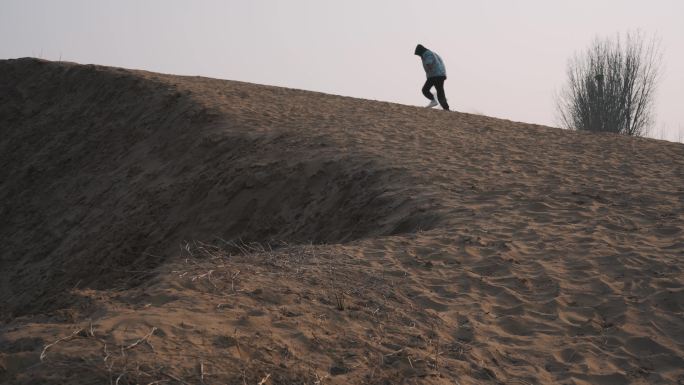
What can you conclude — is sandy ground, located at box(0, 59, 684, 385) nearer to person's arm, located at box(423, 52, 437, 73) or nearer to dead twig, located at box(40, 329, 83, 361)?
dead twig, located at box(40, 329, 83, 361)

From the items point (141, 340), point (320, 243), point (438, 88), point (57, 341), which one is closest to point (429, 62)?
point (438, 88)

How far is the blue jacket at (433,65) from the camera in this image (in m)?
13.9

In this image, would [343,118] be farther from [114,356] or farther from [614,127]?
[614,127]

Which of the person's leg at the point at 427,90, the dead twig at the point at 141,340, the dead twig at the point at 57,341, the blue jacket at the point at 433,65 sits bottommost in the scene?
the dead twig at the point at 57,341

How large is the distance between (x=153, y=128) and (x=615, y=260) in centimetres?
825

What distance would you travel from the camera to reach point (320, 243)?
750 cm

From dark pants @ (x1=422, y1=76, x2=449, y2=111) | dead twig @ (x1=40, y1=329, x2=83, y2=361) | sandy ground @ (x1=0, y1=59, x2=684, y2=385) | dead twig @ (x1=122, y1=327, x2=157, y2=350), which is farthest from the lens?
dark pants @ (x1=422, y1=76, x2=449, y2=111)

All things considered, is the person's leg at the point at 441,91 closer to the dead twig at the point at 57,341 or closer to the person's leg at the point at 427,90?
the person's leg at the point at 427,90

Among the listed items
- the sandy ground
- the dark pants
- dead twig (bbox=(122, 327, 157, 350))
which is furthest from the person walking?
dead twig (bbox=(122, 327, 157, 350))

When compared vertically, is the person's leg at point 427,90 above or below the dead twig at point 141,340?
above

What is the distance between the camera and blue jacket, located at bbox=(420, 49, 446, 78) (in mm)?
13930

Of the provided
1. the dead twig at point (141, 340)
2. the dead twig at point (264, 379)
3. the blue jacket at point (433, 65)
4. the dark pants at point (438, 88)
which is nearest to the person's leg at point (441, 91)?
the dark pants at point (438, 88)

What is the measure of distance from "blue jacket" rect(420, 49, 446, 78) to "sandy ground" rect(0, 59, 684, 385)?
0.98m

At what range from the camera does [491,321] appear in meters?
4.85
